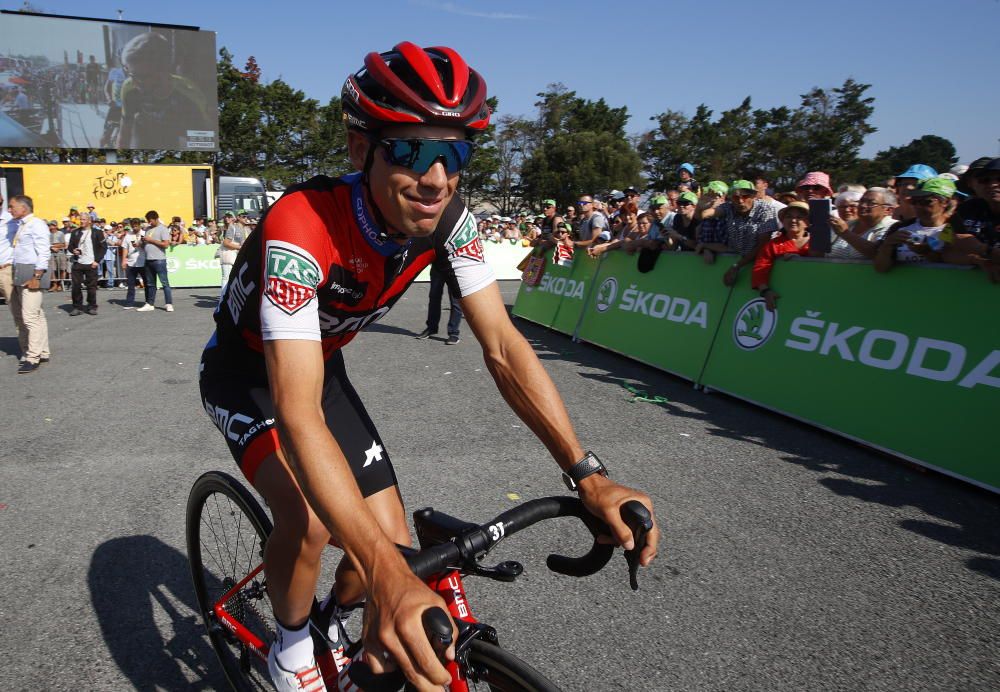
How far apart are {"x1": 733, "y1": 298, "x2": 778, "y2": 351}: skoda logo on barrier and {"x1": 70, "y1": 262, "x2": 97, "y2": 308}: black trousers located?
38.7 ft

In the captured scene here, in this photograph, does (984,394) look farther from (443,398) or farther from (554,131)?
(554,131)

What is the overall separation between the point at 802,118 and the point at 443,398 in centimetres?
4309

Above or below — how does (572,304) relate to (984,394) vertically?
below

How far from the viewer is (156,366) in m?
8.34

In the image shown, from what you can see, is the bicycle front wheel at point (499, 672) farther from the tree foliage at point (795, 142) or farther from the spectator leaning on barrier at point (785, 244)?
the tree foliage at point (795, 142)

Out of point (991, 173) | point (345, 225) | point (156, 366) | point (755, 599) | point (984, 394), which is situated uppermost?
point (991, 173)

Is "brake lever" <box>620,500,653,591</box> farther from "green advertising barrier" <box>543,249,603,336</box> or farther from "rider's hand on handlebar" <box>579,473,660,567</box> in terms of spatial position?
"green advertising barrier" <box>543,249,603,336</box>

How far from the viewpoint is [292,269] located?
1.72 metres

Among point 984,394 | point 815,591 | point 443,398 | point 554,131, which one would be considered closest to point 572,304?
point 443,398

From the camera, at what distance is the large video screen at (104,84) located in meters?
28.3

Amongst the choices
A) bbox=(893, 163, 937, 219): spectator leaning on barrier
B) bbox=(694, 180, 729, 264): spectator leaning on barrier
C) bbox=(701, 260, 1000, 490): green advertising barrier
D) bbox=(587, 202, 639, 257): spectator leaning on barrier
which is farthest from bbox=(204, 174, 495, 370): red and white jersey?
bbox=(587, 202, 639, 257): spectator leaning on barrier

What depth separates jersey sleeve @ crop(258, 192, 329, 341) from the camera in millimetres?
1639

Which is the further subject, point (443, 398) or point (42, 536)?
point (443, 398)

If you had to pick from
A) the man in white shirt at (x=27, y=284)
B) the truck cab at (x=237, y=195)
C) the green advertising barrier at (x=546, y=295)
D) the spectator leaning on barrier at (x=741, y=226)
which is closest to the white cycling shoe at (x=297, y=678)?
the spectator leaning on barrier at (x=741, y=226)
